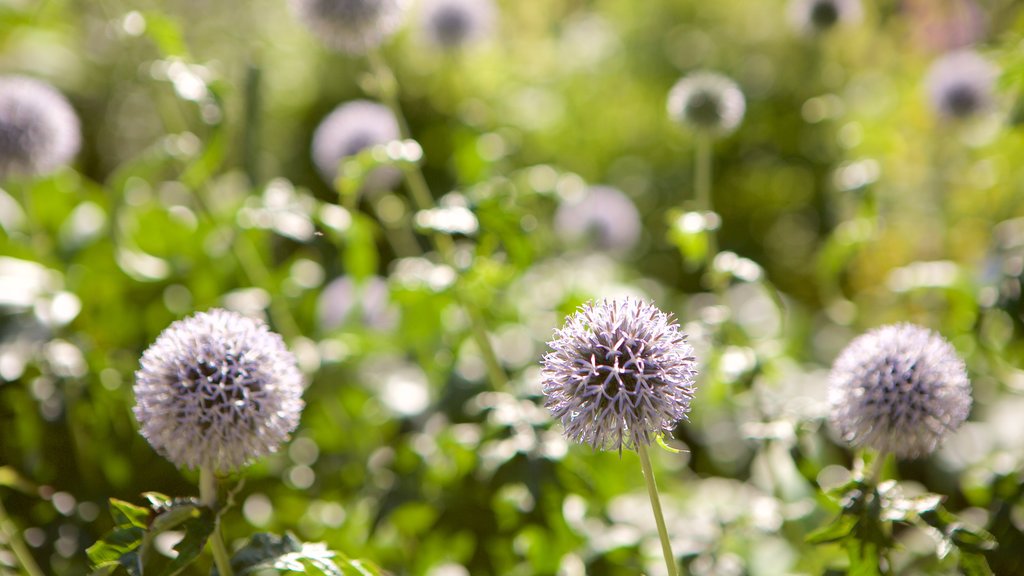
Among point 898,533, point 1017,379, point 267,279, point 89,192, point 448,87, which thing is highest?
point 448,87

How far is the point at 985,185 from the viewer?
84.6 inches

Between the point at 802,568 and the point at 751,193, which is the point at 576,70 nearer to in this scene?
the point at 751,193

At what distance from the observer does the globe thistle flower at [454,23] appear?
241 centimetres

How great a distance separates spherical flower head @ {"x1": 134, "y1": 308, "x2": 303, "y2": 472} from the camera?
1.10 m

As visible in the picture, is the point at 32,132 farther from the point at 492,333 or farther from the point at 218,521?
the point at 218,521

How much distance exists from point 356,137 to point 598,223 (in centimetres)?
79

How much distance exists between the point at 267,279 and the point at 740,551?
1.13 m

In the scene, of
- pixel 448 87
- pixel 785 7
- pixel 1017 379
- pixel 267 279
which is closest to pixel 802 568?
pixel 1017 379

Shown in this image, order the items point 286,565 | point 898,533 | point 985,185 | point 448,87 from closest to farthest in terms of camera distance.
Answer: point 286,565 < point 985,185 < point 898,533 < point 448,87

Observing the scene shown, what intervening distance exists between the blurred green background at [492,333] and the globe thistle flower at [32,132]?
75 mm

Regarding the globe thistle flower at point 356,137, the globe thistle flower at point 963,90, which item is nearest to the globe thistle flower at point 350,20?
the globe thistle flower at point 356,137

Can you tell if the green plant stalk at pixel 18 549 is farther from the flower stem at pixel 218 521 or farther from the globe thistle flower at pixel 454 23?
the globe thistle flower at pixel 454 23

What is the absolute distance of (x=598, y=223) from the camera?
2.63m

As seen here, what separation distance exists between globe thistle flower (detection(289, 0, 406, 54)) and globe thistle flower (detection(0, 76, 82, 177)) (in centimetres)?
61
